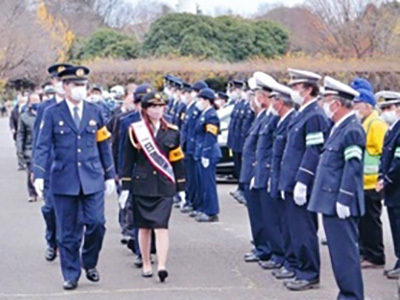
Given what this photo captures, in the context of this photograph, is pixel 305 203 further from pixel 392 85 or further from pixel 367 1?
pixel 367 1

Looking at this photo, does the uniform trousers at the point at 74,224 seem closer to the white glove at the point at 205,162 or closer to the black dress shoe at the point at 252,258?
the black dress shoe at the point at 252,258

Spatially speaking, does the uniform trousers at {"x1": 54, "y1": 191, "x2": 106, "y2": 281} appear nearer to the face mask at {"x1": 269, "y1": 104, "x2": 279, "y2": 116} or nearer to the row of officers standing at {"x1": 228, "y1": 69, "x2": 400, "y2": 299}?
the row of officers standing at {"x1": 228, "y1": 69, "x2": 400, "y2": 299}

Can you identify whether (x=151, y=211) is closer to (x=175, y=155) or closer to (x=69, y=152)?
(x=175, y=155)

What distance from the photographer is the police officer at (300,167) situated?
10039 millimetres

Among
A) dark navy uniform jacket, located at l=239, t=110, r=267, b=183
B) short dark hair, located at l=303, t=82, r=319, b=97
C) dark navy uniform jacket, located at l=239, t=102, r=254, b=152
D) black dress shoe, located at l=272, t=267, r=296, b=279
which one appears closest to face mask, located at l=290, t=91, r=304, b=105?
short dark hair, located at l=303, t=82, r=319, b=97

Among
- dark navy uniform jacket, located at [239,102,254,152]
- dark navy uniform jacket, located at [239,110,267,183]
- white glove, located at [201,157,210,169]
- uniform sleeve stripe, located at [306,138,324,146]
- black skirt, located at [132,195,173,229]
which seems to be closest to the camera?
uniform sleeve stripe, located at [306,138,324,146]

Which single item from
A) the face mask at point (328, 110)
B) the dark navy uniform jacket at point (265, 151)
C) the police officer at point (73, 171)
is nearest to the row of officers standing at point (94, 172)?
the police officer at point (73, 171)

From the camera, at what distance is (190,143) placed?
16.5 meters

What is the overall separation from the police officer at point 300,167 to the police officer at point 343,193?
2.64 ft

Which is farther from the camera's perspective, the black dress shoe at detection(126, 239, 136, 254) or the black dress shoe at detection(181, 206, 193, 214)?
the black dress shoe at detection(181, 206, 193, 214)

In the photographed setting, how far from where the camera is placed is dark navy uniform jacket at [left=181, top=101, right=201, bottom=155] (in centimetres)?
1625

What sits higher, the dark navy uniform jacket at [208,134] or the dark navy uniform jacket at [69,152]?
the dark navy uniform jacket at [69,152]

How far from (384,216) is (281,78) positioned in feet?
75.9

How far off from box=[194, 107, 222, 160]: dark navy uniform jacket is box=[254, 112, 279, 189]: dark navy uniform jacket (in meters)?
4.25
